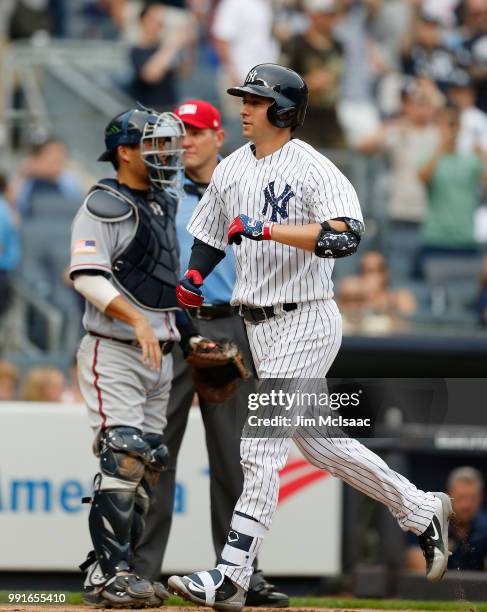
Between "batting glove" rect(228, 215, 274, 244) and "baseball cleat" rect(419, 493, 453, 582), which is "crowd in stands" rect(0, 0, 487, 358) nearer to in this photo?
"baseball cleat" rect(419, 493, 453, 582)

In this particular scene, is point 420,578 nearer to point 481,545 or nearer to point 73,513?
point 481,545

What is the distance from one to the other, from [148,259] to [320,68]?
244 inches

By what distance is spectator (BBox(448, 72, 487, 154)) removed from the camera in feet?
37.1

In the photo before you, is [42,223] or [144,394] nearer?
[144,394]

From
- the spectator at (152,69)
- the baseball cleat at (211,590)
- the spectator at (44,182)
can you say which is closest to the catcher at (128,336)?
the baseball cleat at (211,590)

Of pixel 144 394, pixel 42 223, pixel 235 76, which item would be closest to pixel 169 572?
pixel 144 394

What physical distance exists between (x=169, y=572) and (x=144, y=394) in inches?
73.6

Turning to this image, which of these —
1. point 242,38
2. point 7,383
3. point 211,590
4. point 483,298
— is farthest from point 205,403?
point 242,38

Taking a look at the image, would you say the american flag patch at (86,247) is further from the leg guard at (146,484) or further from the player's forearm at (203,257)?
the leg guard at (146,484)

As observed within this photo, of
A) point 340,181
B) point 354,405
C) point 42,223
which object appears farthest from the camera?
point 42,223

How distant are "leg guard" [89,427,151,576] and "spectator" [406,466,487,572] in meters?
1.47

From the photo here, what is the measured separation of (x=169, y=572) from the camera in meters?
7.08

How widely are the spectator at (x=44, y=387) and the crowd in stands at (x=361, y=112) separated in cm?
117

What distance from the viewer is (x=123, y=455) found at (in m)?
5.26
